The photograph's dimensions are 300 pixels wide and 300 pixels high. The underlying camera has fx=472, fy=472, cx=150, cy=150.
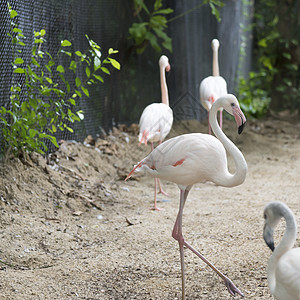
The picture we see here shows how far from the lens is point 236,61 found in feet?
31.4

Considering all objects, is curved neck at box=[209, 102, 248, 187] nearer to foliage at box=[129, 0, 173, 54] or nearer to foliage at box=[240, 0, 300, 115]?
foliage at box=[129, 0, 173, 54]

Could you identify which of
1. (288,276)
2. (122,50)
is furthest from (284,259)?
(122,50)

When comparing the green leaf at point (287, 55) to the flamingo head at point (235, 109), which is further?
the green leaf at point (287, 55)

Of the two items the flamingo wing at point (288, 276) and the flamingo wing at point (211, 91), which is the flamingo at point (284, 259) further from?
the flamingo wing at point (211, 91)

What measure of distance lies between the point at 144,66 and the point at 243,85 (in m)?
4.08

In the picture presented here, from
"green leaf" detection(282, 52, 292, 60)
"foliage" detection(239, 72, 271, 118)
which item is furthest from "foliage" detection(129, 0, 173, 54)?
"green leaf" detection(282, 52, 292, 60)

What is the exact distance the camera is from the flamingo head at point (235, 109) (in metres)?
3.10

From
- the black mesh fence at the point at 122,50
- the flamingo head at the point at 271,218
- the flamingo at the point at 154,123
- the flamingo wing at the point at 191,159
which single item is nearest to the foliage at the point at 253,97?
the black mesh fence at the point at 122,50

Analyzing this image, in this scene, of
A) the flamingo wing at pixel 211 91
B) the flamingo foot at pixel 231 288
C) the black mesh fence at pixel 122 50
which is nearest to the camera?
the flamingo foot at pixel 231 288

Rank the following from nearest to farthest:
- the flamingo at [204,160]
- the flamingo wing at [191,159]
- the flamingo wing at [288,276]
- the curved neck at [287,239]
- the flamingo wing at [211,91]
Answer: the flamingo wing at [288,276], the curved neck at [287,239], the flamingo at [204,160], the flamingo wing at [191,159], the flamingo wing at [211,91]

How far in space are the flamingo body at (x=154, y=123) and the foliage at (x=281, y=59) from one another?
211 inches

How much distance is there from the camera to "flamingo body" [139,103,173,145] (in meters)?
4.74

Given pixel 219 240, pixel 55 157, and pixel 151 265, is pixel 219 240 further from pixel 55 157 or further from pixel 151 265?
pixel 55 157

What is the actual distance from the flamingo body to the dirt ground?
0.70m
